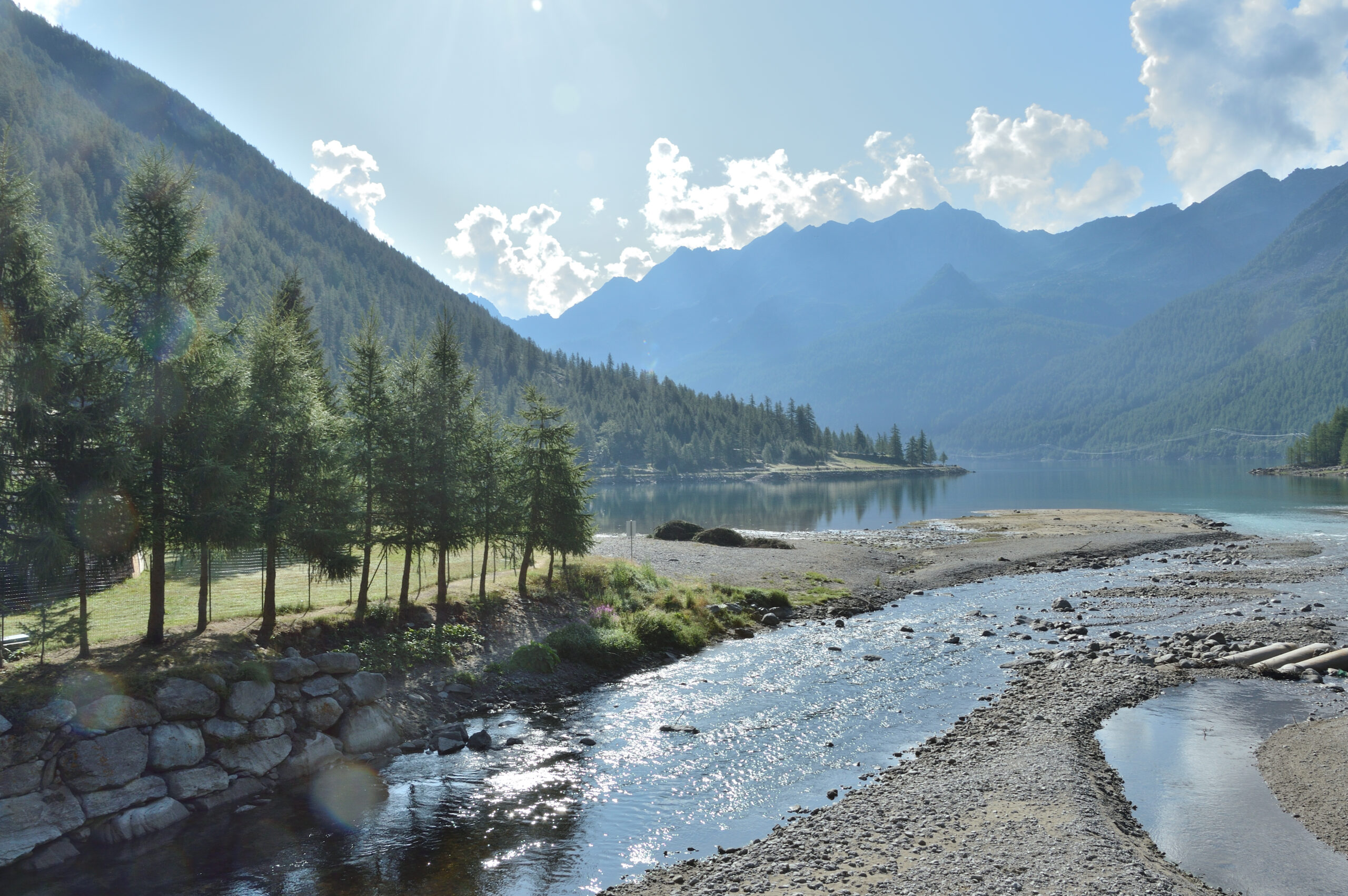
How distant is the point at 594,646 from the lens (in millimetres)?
26406

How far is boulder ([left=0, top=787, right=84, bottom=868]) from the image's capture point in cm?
1256

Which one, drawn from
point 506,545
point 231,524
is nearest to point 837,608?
point 506,545

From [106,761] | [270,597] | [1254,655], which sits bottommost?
[1254,655]

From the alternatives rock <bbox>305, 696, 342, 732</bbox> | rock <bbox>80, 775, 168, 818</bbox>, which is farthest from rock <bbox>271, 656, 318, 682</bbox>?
rock <bbox>80, 775, 168, 818</bbox>

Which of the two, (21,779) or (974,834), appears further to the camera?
(21,779)

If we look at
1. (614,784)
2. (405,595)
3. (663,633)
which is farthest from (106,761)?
(663,633)

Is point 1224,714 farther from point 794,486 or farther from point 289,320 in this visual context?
point 794,486

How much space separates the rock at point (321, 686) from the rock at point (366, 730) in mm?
746

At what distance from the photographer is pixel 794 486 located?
6698 inches

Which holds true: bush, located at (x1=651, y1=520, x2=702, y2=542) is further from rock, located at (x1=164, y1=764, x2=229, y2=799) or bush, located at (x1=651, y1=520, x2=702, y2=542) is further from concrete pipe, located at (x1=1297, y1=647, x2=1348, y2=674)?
rock, located at (x1=164, y1=764, x2=229, y2=799)

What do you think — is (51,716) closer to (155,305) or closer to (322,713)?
(322,713)

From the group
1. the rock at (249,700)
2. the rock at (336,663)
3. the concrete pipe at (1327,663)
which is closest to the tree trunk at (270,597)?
the rock at (336,663)

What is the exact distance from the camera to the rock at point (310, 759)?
55.3ft

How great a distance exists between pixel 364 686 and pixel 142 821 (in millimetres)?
5897
